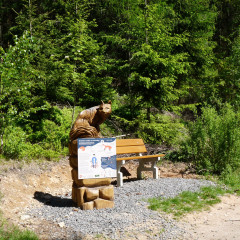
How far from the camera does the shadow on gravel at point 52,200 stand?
541 centimetres

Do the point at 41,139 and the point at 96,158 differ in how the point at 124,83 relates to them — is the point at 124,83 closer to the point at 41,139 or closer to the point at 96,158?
the point at 41,139

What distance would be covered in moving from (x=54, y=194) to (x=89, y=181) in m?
1.64

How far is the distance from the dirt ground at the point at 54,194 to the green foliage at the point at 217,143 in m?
0.59

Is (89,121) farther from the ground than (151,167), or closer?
farther from the ground

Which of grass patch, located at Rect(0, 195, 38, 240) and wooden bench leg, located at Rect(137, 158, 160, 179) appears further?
wooden bench leg, located at Rect(137, 158, 160, 179)

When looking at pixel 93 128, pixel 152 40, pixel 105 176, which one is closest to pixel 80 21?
pixel 152 40

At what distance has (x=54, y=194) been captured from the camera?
6383 mm

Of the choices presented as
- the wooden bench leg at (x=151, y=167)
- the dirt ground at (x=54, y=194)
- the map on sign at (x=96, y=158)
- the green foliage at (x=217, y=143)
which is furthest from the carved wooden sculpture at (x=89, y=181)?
the green foliage at (x=217, y=143)

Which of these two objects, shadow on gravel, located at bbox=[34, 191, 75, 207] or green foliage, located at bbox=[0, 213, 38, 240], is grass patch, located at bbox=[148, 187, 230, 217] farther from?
green foliage, located at bbox=[0, 213, 38, 240]

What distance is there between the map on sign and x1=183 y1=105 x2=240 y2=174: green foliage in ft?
9.98

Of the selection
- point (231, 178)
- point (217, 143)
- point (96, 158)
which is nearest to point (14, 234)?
point (96, 158)

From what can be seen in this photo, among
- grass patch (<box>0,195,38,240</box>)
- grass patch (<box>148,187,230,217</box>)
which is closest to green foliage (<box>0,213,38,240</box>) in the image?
grass patch (<box>0,195,38,240</box>)

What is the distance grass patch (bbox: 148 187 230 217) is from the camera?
5008 millimetres

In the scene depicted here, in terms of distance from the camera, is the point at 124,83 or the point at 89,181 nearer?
the point at 89,181
